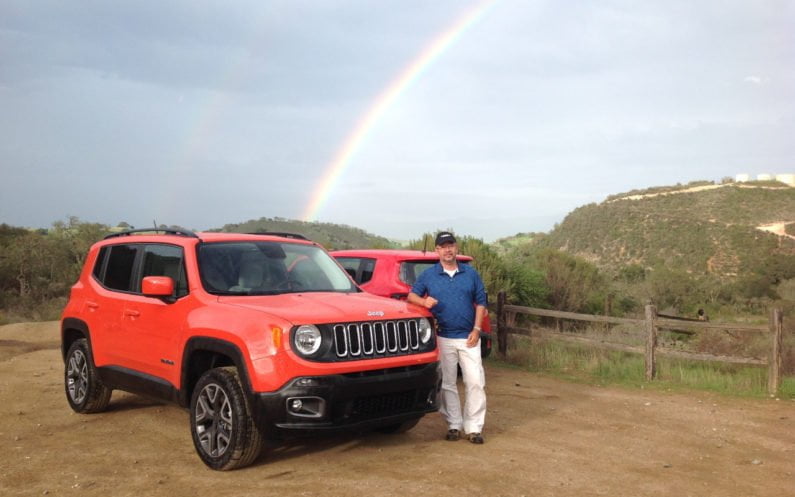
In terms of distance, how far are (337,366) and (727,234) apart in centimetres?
6027

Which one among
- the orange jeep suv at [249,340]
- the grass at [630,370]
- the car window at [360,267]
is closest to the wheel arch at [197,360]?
the orange jeep suv at [249,340]

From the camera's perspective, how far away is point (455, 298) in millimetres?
7168

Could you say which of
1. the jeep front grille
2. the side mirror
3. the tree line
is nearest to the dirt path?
the jeep front grille

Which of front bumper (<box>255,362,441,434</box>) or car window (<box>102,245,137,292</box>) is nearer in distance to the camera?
front bumper (<box>255,362,441,434</box>)

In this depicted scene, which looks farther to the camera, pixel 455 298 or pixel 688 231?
pixel 688 231

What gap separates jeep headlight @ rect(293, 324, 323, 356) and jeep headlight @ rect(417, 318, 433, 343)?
1.16m

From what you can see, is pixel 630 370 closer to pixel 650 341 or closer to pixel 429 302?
pixel 650 341

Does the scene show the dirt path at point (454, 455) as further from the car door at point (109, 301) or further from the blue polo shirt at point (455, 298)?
the blue polo shirt at point (455, 298)

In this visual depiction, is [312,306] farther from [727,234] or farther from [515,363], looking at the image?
[727,234]

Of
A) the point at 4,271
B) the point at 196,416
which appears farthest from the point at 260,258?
the point at 4,271

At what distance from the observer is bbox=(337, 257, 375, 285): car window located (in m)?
10.5

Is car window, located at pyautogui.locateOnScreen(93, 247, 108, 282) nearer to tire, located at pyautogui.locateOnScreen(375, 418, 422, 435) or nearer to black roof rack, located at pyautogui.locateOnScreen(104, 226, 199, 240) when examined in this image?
black roof rack, located at pyautogui.locateOnScreen(104, 226, 199, 240)

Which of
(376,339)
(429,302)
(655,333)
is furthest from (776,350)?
(376,339)

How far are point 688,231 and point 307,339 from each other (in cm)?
6077
